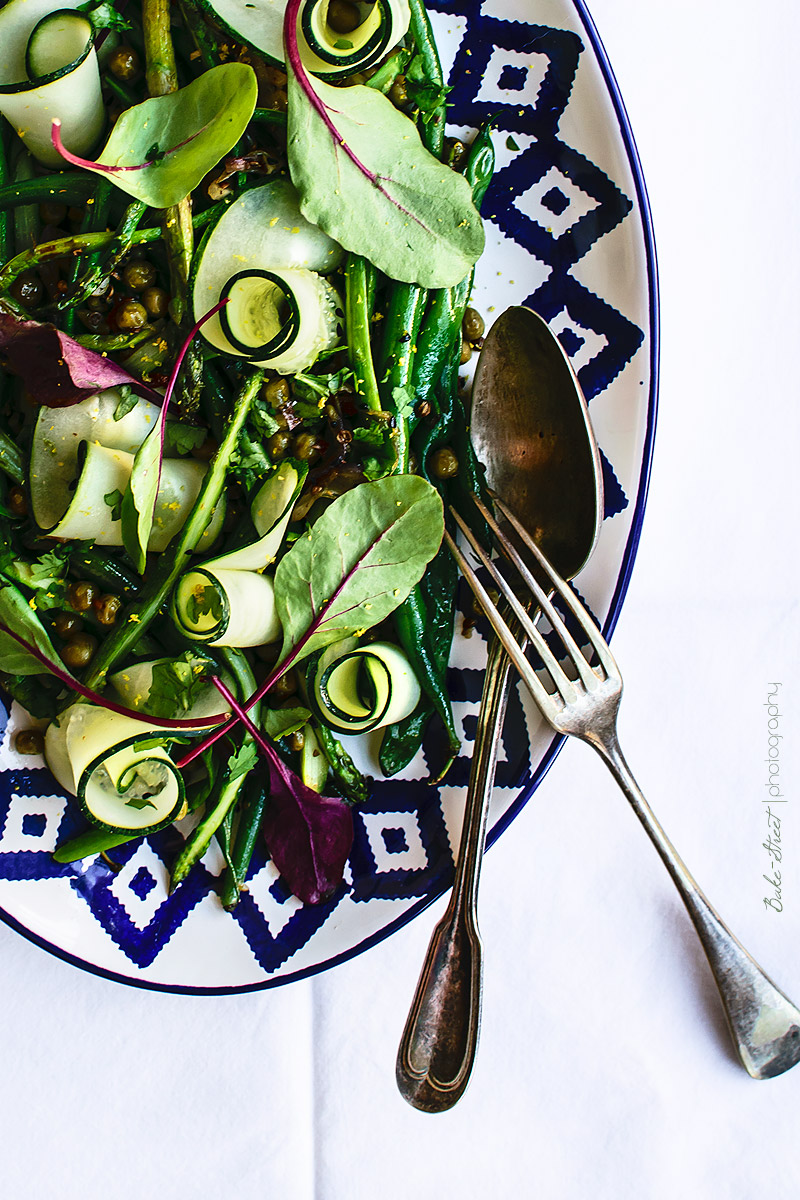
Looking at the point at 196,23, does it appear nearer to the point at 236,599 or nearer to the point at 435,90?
the point at 435,90

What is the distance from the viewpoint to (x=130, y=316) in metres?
1.15

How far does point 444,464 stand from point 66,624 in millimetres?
649

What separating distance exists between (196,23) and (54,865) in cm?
130

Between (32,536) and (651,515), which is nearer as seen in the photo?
(32,536)

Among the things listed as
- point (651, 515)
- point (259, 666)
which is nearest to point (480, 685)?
point (259, 666)

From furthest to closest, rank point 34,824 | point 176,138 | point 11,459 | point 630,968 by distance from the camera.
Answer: point 630,968, point 34,824, point 11,459, point 176,138

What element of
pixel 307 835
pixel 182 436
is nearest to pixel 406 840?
Answer: pixel 307 835

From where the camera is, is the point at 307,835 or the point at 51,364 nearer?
the point at 51,364

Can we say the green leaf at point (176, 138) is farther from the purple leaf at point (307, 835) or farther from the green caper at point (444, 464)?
the purple leaf at point (307, 835)

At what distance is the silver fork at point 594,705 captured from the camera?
116cm

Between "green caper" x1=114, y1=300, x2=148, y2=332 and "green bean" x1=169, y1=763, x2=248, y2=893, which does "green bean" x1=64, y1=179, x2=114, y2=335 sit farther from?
"green bean" x1=169, y1=763, x2=248, y2=893

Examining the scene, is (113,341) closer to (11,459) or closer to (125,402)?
(125,402)

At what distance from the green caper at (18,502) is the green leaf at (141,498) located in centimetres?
18

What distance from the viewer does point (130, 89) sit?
3.86 feet
